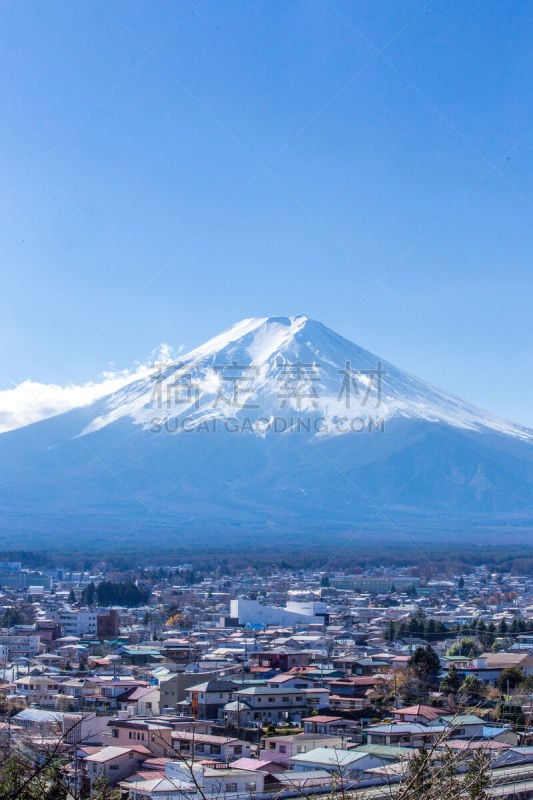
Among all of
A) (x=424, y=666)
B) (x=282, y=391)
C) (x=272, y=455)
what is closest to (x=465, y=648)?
(x=424, y=666)

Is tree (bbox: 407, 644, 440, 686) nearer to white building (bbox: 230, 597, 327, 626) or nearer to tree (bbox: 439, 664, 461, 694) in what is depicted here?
tree (bbox: 439, 664, 461, 694)

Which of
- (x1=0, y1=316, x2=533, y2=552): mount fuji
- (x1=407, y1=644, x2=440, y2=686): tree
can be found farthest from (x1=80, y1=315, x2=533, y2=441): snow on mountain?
(x1=407, y1=644, x2=440, y2=686): tree

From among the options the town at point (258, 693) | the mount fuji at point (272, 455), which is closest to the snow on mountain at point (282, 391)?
the mount fuji at point (272, 455)

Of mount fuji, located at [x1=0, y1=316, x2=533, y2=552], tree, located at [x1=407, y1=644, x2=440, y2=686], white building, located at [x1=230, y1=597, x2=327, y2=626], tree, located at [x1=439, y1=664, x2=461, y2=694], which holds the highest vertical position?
mount fuji, located at [x1=0, y1=316, x2=533, y2=552]

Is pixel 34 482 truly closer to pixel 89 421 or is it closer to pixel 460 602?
pixel 89 421

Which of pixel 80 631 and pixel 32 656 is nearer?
pixel 32 656

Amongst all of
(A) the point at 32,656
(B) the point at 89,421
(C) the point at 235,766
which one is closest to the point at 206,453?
(B) the point at 89,421
